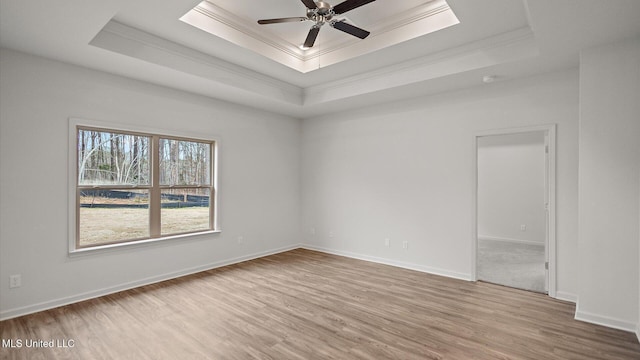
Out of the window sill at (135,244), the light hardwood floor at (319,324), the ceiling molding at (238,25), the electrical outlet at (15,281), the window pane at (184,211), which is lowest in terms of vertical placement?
the light hardwood floor at (319,324)

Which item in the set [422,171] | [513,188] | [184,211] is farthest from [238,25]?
[513,188]

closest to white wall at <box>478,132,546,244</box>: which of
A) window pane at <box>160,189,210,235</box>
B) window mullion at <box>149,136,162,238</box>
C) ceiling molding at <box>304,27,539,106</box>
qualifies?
ceiling molding at <box>304,27,539,106</box>

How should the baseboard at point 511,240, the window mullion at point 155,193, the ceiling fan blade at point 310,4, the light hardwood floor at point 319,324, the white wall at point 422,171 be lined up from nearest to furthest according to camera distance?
the light hardwood floor at point 319,324
the ceiling fan blade at point 310,4
the white wall at point 422,171
the window mullion at point 155,193
the baseboard at point 511,240

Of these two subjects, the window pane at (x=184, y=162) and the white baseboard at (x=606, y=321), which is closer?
the white baseboard at (x=606, y=321)

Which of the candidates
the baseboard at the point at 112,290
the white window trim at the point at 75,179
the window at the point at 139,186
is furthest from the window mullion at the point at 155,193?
the baseboard at the point at 112,290

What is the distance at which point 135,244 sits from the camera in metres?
3.98

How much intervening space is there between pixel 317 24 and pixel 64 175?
3.18 meters

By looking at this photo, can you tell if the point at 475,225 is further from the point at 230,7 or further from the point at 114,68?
the point at 114,68

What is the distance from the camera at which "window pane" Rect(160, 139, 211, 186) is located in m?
4.43

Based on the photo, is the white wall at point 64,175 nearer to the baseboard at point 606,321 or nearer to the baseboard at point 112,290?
the baseboard at point 112,290

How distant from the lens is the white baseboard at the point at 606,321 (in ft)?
9.36

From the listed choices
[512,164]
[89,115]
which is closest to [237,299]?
[89,115]

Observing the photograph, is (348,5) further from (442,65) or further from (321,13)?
(442,65)

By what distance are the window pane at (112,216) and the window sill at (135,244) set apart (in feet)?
0.40
